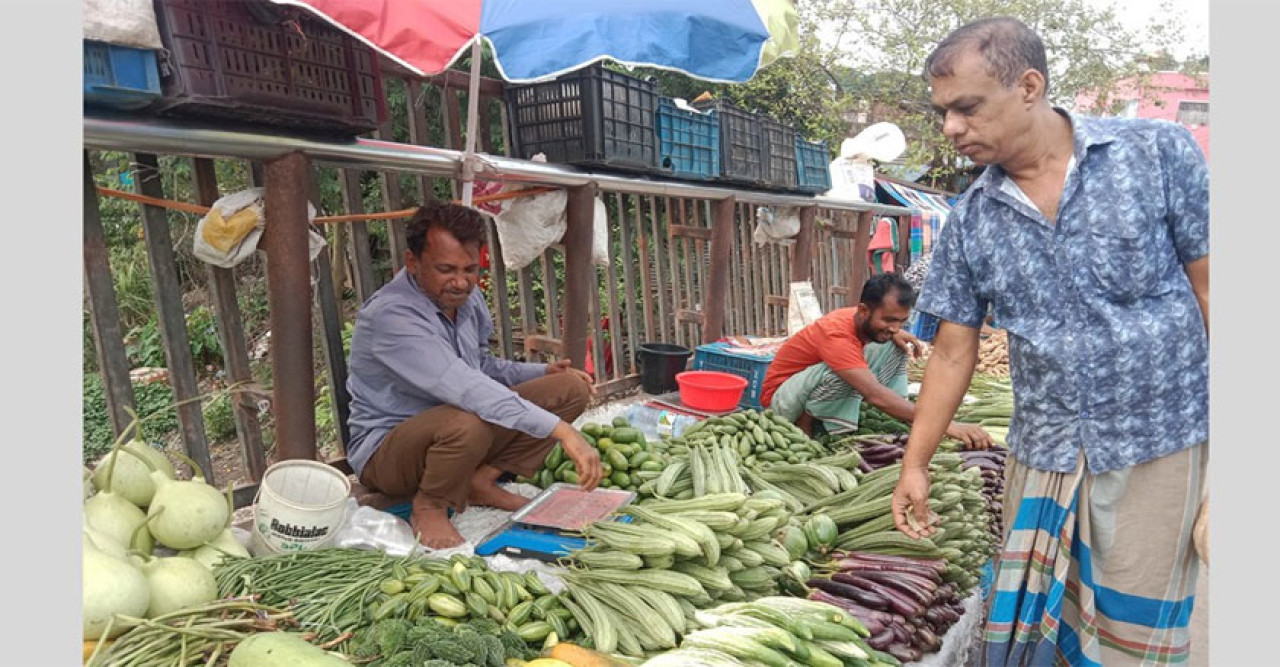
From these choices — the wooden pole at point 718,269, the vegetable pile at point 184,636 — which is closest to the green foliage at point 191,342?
the wooden pole at point 718,269

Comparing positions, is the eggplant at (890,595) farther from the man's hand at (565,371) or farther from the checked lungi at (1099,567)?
the man's hand at (565,371)

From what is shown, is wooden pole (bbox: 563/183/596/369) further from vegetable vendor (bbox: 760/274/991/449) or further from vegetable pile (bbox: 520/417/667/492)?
vegetable vendor (bbox: 760/274/991/449)

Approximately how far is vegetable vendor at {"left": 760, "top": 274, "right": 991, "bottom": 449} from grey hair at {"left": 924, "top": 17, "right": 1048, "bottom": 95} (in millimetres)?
2456

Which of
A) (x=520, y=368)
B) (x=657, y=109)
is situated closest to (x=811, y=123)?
(x=657, y=109)

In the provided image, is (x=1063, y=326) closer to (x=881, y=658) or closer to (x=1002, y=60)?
(x=1002, y=60)

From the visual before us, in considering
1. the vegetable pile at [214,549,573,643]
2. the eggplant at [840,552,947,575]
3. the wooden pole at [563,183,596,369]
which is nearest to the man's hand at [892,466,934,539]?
the eggplant at [840,552,947,575]

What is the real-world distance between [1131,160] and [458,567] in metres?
2.30

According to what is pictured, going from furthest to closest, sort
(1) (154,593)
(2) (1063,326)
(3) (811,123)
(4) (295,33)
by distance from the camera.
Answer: (3) (811,123) → (4) (295,33) → (1) (154,593) → (2) (1063,326)

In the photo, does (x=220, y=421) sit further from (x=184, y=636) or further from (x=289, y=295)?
(x=184, y=636)

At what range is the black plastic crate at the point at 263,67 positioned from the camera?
2.75 metres

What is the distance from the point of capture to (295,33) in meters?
3.09

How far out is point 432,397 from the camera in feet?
11.3

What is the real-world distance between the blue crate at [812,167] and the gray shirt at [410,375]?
4.89 metres

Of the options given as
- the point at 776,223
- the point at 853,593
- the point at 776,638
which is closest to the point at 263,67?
the point at 776,638
